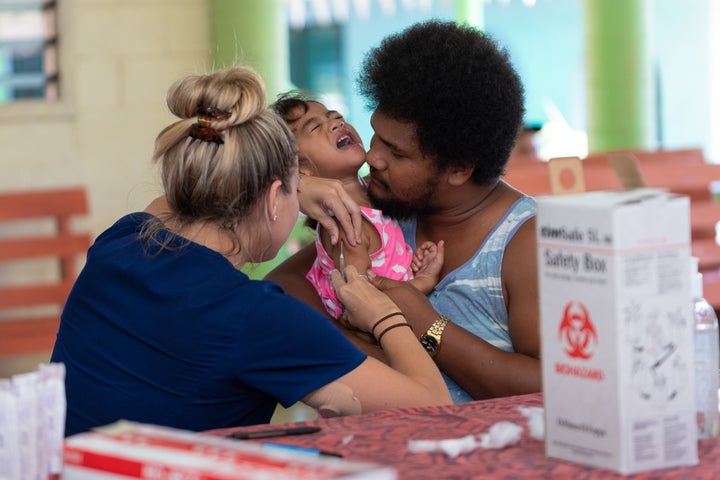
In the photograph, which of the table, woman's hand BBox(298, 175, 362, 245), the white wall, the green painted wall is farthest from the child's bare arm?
the white wall

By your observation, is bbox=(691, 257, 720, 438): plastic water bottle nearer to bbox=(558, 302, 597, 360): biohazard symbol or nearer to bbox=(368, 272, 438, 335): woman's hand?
bbox=(558, 302, 597, 360): biohazard symbol

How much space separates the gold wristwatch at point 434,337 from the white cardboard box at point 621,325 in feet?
2.64

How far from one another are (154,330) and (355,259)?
68cm

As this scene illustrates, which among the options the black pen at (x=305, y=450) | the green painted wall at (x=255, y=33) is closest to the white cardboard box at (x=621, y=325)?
the black pen at (x=305, y=450)

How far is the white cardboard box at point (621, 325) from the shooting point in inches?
51.4

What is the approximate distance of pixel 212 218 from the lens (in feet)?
6.54

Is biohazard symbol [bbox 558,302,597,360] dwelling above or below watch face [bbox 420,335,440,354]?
above

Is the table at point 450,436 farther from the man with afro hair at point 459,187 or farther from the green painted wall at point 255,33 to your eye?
the green painted wall at point 255,33

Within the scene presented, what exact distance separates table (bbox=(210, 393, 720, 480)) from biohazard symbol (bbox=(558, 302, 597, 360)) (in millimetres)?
150

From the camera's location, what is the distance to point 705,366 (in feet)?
4.87

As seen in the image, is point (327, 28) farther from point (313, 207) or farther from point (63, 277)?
point (313, 207)

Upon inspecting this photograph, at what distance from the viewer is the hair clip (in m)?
1.95

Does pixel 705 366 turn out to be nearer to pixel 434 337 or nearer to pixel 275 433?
pixel 275 433

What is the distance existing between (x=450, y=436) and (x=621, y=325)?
1.18 feet
